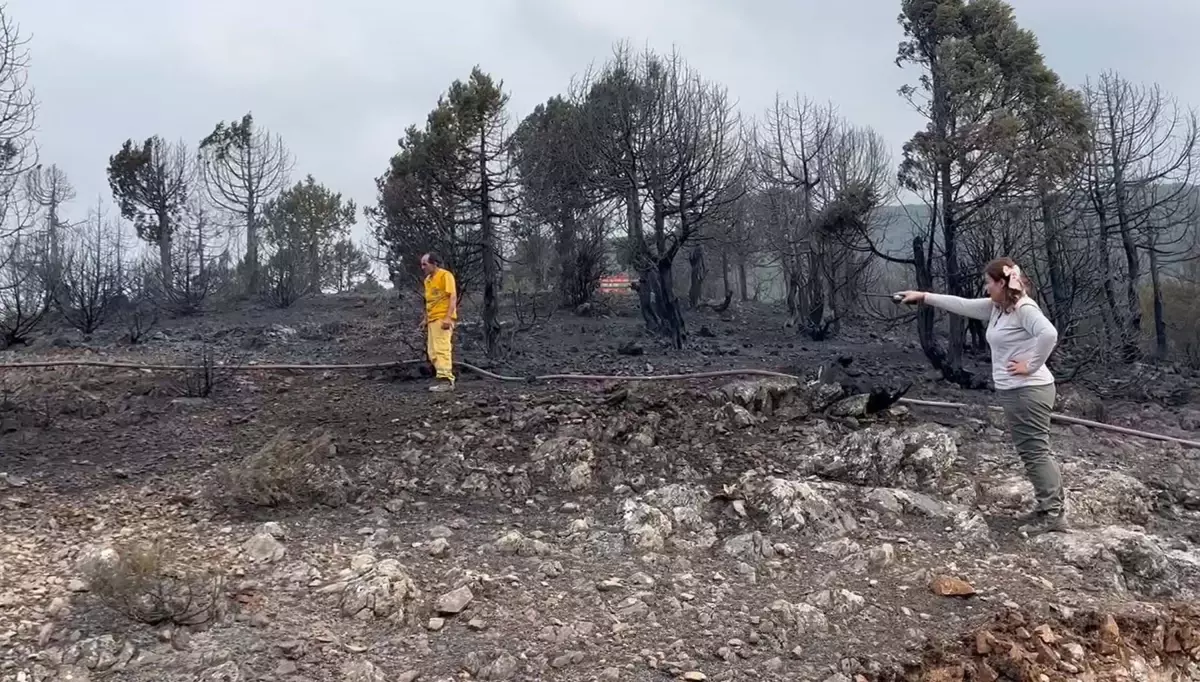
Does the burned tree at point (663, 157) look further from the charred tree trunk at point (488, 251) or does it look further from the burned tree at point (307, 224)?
the burned tree at point (307, 224)

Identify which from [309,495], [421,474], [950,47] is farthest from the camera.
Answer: [950,47]

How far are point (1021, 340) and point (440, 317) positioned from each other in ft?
16.4

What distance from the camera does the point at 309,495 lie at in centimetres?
516

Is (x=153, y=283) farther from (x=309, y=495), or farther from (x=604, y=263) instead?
(x=309, y=495)

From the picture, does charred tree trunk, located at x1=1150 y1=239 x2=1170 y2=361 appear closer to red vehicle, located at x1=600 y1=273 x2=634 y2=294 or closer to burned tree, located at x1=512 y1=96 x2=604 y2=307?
burned tree, located at x1=512 y1=96 x2=604 y2=307

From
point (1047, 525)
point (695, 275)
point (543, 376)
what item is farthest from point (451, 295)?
point (695, 275)

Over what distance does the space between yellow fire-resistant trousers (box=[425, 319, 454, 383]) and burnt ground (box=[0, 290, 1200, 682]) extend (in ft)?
0.71

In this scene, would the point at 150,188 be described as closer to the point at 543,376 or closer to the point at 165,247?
the point at 165,247

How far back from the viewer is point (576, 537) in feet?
15.5

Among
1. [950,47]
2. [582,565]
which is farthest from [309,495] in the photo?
[950,47]

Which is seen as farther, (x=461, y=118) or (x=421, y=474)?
(x=461, y=118)

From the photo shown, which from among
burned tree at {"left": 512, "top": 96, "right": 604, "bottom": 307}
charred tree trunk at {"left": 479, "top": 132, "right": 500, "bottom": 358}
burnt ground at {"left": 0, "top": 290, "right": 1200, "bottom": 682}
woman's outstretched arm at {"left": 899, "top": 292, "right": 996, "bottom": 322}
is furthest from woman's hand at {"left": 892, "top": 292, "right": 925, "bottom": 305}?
burned tree at {"left": 512, "top": 96, "right": 604, "bottom": 307}

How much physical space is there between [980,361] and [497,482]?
7427mm

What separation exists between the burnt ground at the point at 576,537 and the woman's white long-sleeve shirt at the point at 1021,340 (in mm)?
893
